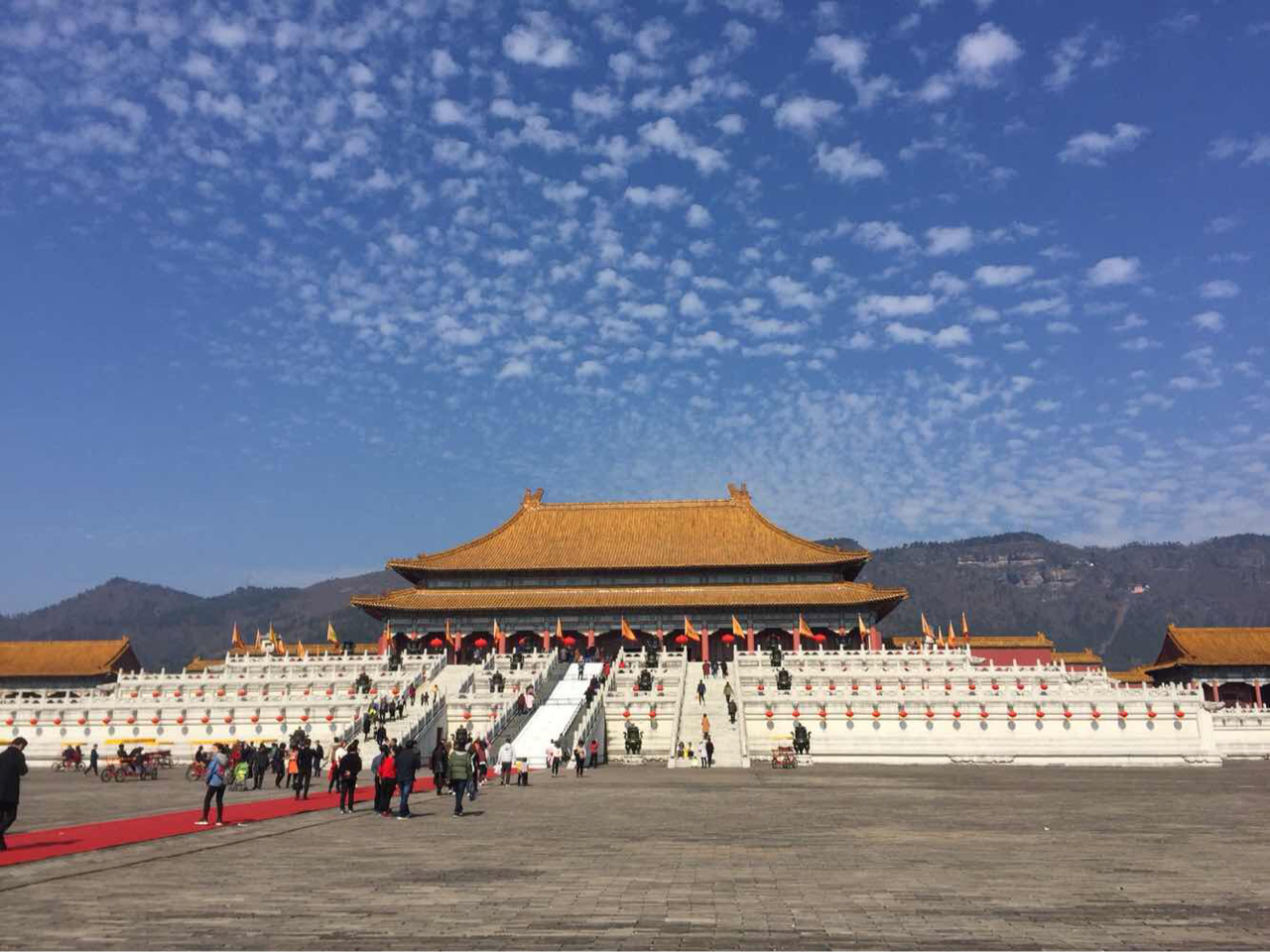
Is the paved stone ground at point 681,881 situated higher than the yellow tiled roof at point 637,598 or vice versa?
the yellow tiled roof at point 637,598

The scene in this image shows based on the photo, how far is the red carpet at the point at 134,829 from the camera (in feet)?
39.8

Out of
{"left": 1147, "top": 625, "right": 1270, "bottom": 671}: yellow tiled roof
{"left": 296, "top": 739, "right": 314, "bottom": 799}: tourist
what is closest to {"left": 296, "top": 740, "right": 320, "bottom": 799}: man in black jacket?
{"left": 296, "top": 739, "right": 314, "bottom": 799}: tourist

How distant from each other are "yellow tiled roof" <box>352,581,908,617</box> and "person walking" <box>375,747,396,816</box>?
1459 inches

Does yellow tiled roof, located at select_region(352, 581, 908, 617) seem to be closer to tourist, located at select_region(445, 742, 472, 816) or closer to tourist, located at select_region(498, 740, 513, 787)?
tourist, located at select_region(498, 740, 513, 787)

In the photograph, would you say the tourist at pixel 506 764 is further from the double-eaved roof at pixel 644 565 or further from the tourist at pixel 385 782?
the double-eaved roof at pixel 644 565

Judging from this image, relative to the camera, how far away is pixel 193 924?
7777mm

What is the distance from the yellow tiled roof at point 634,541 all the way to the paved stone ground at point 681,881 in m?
38.3

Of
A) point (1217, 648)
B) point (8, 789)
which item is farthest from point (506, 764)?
point (1217, 648)

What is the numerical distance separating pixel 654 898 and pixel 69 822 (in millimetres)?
11524

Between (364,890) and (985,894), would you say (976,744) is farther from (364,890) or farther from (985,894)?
(364,890)

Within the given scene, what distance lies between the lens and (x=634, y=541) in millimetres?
60156

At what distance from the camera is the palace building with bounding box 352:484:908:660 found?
53.2 meters

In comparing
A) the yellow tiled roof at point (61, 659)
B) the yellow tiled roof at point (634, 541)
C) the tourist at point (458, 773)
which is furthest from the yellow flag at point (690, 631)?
the yellow tiled roof at point (61, 659)

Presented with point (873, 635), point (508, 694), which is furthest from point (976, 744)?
point (873, 635)
